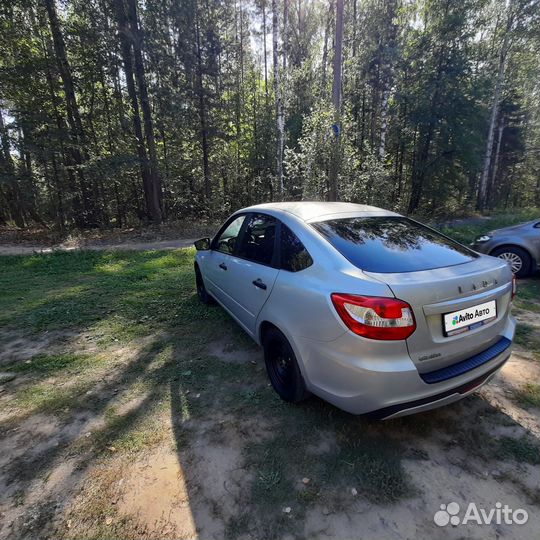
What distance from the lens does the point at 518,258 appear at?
561 centimetres

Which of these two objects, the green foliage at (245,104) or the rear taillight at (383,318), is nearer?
the rear taillight at (383,318)

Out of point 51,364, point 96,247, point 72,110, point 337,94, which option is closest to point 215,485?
point 51,364

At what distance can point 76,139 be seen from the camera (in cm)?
1220

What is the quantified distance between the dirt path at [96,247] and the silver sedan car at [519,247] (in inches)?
336

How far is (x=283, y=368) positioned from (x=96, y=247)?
10223 mm

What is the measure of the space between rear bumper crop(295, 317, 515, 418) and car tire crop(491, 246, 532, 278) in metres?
4.57

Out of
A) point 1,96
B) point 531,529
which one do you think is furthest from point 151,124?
point 531,529

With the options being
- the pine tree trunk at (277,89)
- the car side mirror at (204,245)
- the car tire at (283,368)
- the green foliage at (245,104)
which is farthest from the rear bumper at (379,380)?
the pine tree trunk at (277,89)

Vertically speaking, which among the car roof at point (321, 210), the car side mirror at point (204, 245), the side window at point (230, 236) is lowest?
the car side mirror at point (204, 245)

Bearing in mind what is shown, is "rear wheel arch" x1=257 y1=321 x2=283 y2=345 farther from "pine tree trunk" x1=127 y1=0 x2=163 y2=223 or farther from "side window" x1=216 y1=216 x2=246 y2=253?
"pine tree trunk" x1=127 y1=0 x2=163 y2=223

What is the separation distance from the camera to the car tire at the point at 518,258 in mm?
5547

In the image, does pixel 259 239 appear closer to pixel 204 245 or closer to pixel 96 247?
pixel 204 245

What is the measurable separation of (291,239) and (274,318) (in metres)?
0.66

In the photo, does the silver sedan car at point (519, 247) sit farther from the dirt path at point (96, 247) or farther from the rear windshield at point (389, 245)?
the dirt path at point (96, 247)
